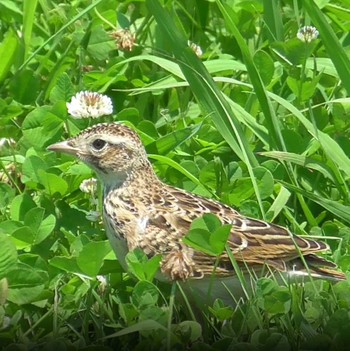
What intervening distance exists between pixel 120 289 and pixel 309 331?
3.10 feet

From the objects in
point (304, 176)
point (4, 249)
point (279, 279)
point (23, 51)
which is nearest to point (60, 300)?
point (4, 249)

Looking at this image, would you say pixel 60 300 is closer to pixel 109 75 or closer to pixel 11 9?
pixel 109 75

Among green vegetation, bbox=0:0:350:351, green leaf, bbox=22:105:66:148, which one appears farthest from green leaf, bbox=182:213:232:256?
green leaf, bbox=22:105:66:148

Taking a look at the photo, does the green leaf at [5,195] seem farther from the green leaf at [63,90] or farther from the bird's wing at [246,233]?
the bird's wing at [246,233]

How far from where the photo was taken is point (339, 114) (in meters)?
7.05

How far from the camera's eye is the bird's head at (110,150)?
614cm

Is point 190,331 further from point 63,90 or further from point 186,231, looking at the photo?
point 63,90

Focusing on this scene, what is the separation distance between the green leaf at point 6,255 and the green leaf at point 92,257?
0.91 feet

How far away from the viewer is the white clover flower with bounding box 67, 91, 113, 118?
266 inches

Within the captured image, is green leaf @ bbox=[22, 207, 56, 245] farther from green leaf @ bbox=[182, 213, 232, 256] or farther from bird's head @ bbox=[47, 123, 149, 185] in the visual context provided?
green leaf @ bbox=[182, 213, 232, 256]

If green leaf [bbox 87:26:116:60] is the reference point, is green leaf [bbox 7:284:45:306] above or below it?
below

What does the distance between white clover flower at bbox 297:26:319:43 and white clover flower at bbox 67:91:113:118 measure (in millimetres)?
1116

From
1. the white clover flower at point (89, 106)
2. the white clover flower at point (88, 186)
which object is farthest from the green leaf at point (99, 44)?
the white clover flower at point (88, 186)

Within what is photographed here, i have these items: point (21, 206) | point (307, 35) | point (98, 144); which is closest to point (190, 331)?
point (98, 144)
